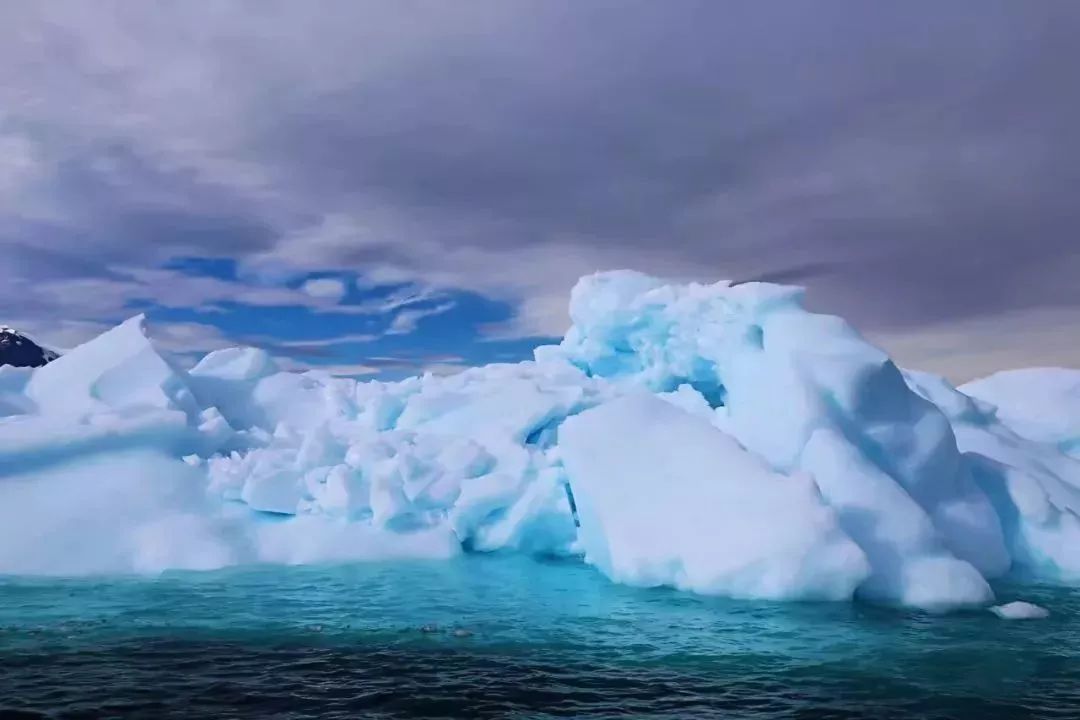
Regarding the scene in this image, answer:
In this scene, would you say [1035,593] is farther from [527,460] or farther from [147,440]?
[147,440]

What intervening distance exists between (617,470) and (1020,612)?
6.11 meters

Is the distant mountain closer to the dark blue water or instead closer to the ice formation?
the ice formation

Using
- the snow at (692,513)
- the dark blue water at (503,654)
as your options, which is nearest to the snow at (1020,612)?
the dark blue water at (503,654)

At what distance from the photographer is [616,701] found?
25.3ft

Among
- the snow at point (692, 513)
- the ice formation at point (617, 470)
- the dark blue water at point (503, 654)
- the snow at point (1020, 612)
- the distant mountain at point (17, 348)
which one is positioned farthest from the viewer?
the distant mountain at point (17, 348)

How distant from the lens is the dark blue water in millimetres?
7625

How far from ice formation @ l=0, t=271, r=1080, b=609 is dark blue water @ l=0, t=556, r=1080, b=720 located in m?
1.05

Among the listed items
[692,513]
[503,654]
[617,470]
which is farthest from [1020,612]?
[503,654]

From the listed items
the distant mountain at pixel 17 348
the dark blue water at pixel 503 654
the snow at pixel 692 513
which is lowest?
the dark blue water at pixel 503 654

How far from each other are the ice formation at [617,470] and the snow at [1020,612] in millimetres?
528

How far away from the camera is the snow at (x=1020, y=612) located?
11383 millimetres

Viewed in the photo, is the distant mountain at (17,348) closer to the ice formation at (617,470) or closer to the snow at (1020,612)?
the ice formation at (617,470)

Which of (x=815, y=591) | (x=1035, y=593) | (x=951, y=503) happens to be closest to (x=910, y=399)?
(x=951, y=503)

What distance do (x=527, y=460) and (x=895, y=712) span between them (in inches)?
408
